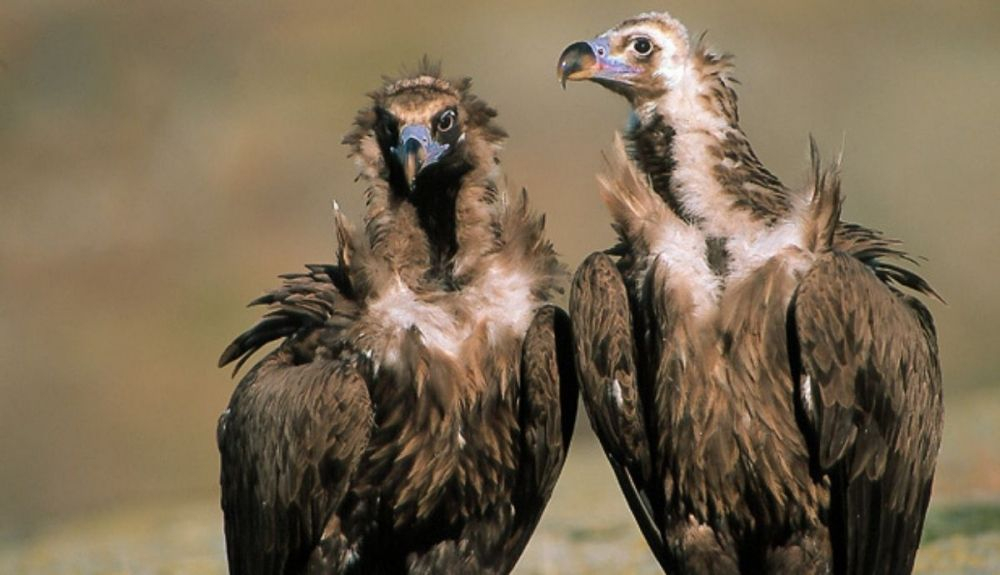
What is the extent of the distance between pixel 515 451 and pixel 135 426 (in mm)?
15876

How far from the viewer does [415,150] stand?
870cm

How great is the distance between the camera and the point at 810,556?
8562 millimetres

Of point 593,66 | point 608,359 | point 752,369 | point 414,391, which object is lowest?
point 752,369

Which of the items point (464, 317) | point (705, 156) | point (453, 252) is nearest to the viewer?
point (705, 156)

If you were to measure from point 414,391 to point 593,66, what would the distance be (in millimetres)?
1467

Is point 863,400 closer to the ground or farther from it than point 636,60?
closer to the ground

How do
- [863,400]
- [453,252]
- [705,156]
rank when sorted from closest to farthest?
[863,400]
[705,156]
[453,252]

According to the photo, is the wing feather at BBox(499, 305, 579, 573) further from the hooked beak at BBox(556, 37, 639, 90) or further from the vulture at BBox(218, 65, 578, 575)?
the hooked beak at BBox(556, 37, 639, 90)

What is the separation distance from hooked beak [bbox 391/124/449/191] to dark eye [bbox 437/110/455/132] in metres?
0.07

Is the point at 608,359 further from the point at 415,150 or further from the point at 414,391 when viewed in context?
the point at 415,150

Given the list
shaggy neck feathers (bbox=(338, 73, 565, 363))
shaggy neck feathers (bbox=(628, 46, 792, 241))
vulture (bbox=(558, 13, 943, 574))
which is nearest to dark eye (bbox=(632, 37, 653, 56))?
shaggy neck feathers (bbox=(628, 46, 792, 241))

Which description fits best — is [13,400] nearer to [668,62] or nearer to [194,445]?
[194,445]

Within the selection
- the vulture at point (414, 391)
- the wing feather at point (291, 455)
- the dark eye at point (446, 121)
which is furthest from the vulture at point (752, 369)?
the wing feather at point (291, 455)

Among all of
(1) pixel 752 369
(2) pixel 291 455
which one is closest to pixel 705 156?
(1) pixel 752 369
